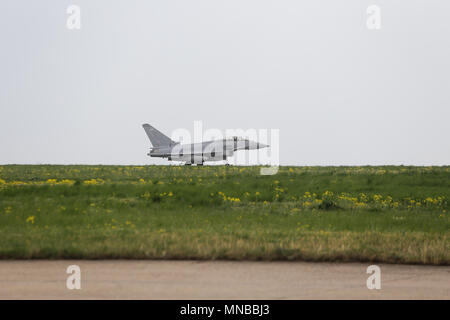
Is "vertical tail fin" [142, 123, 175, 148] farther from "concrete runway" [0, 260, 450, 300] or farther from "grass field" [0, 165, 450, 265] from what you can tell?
"concrete runway" [0, 260, 450, 300]

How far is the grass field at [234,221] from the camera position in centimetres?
1180

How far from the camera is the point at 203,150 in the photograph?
58.2 m

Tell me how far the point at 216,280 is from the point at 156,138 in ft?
208

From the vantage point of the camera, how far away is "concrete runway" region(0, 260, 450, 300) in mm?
8484

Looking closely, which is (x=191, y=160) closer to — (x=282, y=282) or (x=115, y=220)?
(x=115, y=220)

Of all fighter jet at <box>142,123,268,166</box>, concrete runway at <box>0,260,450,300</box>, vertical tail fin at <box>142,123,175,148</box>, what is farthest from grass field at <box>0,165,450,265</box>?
vertical tail fin at <box>142,123,175,148</box>

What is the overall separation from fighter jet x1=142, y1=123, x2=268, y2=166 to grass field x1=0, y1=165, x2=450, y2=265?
27.6 metres

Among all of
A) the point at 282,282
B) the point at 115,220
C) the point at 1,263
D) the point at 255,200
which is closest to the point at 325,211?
the point at 255,200

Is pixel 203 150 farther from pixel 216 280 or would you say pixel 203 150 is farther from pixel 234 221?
pixel 216 280

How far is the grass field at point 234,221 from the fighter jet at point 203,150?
27.6 metres

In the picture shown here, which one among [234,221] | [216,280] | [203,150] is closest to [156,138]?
[203,150]

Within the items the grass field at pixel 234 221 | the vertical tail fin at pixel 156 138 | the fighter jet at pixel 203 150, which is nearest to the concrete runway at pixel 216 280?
the grass field at pixel 234 221

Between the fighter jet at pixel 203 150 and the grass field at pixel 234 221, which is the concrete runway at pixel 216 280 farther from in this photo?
the fighter jet at pixel 203 150
